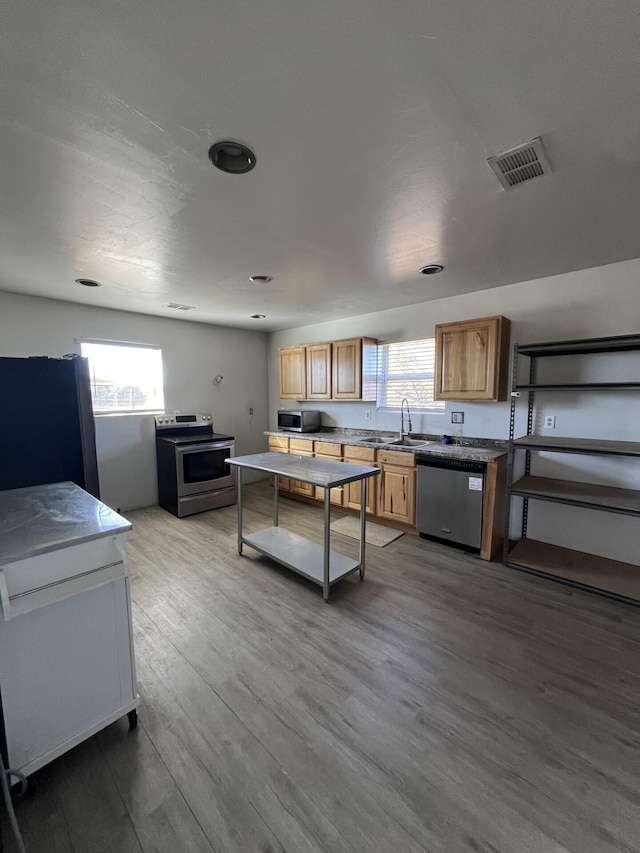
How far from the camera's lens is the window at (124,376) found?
165 inches

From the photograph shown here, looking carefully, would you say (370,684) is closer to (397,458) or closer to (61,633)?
(61,633)

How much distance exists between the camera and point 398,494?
3.69 metres

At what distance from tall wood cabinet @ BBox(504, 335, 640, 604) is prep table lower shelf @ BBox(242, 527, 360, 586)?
1448 mm

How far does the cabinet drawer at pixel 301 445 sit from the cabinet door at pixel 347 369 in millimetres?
715

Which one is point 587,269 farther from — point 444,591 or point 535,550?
point 444,591

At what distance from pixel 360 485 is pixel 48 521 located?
9.54ft

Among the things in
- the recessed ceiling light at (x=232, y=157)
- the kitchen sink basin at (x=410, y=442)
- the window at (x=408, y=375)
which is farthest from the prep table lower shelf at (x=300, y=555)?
the recessed ceiling light at (x=232, y=157)

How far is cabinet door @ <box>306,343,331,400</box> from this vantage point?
15.5 ft

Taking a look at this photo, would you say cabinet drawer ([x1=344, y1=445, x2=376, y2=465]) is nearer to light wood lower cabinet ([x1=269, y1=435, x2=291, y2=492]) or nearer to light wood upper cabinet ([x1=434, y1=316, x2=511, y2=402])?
light wood upper cabinet ([x1=434, y1=316, x2=511, y2=402])

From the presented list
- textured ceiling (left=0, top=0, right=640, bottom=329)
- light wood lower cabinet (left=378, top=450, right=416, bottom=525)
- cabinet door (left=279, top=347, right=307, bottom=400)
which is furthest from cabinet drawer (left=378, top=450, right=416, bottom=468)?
textured ceiling (left=0, top=0, right=640, bottom=329)

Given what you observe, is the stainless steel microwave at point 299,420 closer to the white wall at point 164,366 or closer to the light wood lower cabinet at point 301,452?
the light wood lower cabinet at point 301,452

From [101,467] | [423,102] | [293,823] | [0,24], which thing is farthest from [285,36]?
[101,467]

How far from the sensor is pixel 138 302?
3.94m

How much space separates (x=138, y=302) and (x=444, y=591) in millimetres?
4277
